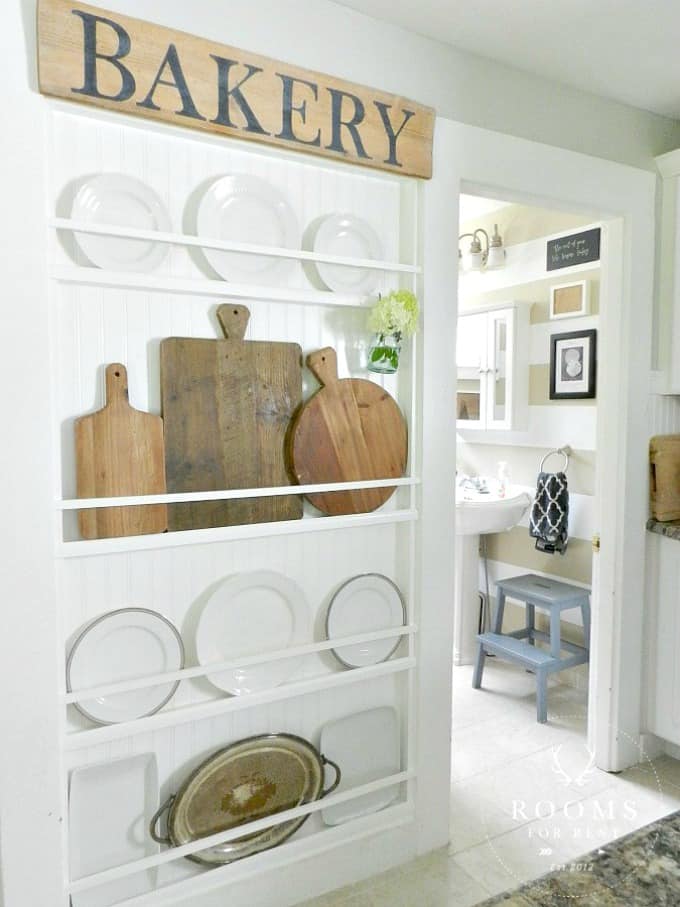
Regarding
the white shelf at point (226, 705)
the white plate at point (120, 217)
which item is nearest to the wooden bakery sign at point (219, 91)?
the white plate at point (120, 217)

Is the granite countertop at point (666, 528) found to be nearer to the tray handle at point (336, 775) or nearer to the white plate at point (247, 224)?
the tray handle at point (336, 775)

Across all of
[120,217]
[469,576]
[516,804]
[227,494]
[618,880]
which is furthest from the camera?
[469,576]

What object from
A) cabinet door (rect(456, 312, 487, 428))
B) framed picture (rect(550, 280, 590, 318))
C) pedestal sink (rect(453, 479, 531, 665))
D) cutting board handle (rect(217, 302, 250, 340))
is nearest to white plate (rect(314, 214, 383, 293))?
cutting board handle (rect(217, 302, 250, 340))

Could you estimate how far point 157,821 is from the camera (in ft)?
5.59

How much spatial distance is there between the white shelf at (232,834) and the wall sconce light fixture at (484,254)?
256cm

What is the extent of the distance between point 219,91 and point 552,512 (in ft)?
7.54

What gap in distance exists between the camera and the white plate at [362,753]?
1.94 metres

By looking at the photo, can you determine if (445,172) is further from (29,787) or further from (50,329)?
(29,787)

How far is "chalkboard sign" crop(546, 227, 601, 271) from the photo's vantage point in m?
3.07

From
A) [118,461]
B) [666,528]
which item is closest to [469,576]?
[666,528]

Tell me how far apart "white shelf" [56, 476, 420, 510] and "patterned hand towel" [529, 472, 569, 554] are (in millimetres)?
1386

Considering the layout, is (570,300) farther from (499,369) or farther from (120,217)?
(120,217)

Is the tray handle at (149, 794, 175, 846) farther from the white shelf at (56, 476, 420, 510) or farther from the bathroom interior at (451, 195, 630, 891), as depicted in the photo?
the bathroom interior at (451, 195, 630, 891)

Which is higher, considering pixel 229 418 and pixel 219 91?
pixel 219 91
